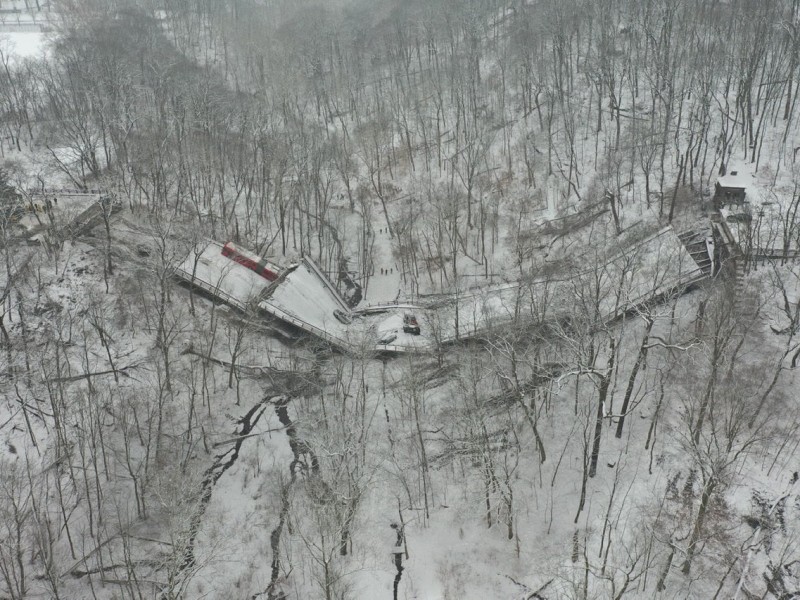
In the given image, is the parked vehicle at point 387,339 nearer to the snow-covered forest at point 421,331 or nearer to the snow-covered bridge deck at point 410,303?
the snow-covered bridge deck at point 410,303

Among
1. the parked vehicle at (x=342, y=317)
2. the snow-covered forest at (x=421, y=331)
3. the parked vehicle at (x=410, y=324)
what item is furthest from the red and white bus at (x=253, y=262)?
the parked vehicle at (x=410, y=324)

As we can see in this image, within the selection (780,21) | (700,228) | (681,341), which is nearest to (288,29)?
(780,21)

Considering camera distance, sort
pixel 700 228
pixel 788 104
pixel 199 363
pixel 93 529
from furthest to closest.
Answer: pixel 788 104
pixel 700 228
pixel 199 363
pixel 93 529

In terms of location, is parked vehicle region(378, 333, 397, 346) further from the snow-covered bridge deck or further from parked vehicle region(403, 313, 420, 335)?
parked vehicle region(403, 313, 420, 335)

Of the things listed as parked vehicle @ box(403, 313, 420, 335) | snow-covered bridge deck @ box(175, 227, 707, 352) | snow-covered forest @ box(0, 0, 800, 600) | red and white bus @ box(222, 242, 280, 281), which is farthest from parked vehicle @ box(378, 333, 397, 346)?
red and white bus @ box(222, 242, 280, 281)

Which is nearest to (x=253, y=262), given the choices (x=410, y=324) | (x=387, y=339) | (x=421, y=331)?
(x=387, y=339)

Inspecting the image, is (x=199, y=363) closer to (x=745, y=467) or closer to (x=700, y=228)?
(x=745, y=467)

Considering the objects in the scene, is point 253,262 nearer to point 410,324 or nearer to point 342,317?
point 342,317
